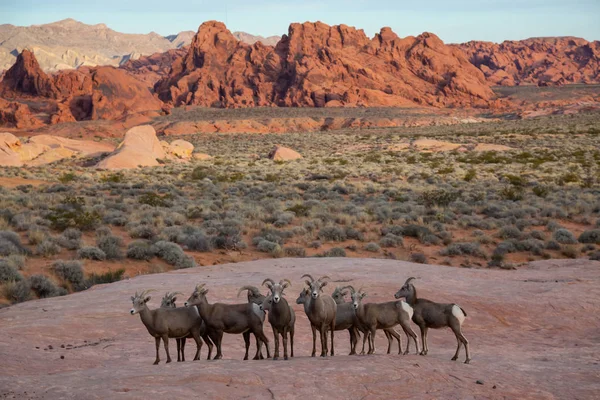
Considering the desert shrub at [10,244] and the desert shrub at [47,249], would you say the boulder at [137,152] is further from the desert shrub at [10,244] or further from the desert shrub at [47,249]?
the desert shrub at [47,249]

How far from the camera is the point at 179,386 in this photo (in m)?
6.12

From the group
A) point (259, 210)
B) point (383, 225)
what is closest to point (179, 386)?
point (383, 225)

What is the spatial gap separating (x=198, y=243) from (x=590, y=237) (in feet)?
45.5

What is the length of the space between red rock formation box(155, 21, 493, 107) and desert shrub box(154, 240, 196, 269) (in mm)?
104667

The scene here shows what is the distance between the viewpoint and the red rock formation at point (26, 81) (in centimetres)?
11606

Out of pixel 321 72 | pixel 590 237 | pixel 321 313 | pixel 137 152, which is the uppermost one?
pixel 321 72

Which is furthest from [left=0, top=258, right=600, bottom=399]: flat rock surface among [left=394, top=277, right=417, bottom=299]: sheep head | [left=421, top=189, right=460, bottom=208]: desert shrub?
[left=421, top=189, right=460, bottom=208]: desert shrub

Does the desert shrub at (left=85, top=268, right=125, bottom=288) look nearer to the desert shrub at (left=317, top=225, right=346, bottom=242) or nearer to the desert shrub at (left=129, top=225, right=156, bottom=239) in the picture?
the desert shrub at (left=129, top=225, right=156, bottom=239)

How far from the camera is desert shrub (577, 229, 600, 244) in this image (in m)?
20.8

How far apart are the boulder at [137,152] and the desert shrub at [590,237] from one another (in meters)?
35.4

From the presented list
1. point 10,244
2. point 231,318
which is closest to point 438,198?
point 10,244

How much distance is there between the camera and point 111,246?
59.5 feet

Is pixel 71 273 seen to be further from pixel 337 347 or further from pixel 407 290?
pixel 407 290

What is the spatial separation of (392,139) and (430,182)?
39727 mm
